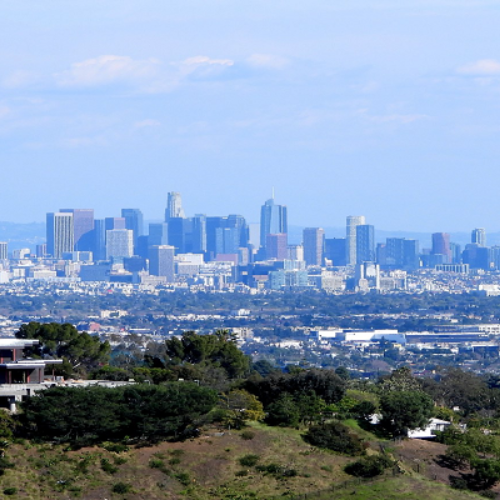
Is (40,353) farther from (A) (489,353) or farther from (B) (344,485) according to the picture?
(A) (489,353)

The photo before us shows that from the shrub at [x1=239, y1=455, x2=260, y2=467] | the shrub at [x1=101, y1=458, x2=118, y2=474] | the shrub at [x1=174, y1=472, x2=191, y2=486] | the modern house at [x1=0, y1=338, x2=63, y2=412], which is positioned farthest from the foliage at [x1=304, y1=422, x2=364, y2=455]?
the modern house at [x1=0, y1=338, x2=63, y2=412]

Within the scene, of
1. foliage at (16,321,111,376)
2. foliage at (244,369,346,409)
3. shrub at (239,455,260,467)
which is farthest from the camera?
foliage at (16,321,111,376)


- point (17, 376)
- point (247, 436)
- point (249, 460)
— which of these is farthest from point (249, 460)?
point (17, 376)

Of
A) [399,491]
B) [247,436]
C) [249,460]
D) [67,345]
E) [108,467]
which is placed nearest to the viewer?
[108,467]

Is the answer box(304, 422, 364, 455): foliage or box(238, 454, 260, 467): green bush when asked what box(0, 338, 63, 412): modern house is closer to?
box(238, 454, 260, 467): green bush

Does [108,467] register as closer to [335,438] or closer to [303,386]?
[335,438]

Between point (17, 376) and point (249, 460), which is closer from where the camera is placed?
point (249, 460)
